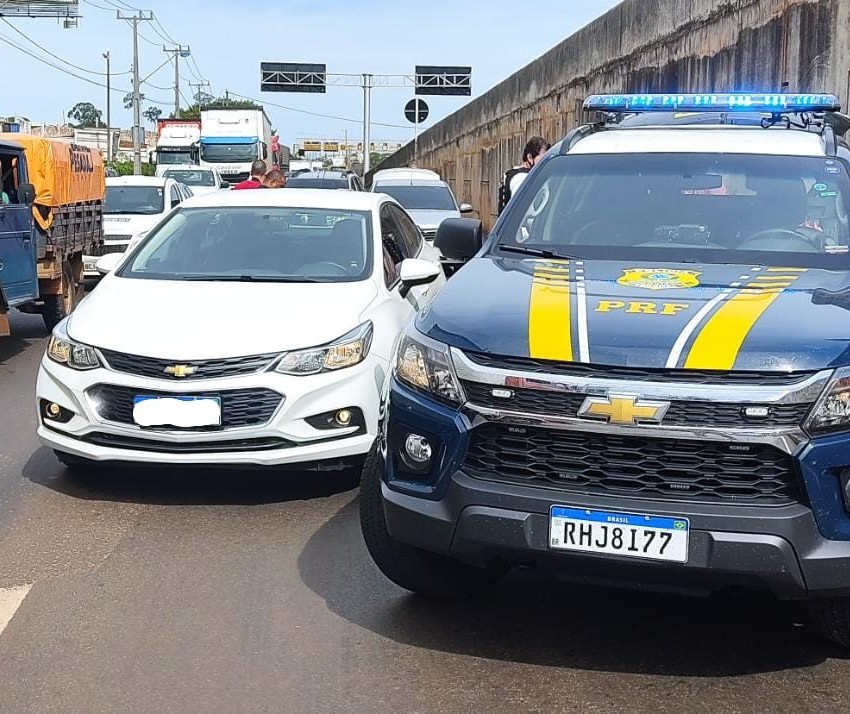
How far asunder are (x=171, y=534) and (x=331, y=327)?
4.25ft

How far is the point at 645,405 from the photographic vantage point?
3.64 m

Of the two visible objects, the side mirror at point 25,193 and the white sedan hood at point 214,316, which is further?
the side mirror at point 25,193

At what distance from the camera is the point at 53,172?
41.2 ft

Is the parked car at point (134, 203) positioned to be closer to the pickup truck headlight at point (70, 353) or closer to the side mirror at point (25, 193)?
the side mirror at point (25, 193)

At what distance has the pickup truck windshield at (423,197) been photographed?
828 inches

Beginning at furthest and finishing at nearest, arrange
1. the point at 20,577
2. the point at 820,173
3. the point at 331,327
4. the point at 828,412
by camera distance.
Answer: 1. the point at 331,327
2. the point at 820,173
3. the point at 20,577
4. the point at 828,412

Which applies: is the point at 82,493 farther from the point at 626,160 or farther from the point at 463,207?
the point at 463,207

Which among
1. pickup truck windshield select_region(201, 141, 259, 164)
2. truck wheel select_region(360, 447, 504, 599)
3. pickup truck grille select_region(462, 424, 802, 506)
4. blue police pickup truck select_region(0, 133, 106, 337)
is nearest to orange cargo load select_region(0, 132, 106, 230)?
blue police pickup truck select_region(0, 133, 106, 337)

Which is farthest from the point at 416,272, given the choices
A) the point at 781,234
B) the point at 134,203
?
the point at 134,203

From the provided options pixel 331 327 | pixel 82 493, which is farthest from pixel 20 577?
pixel 331 327

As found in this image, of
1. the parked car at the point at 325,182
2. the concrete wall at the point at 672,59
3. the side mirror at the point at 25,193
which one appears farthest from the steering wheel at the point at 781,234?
the parked car at the point at 325,182

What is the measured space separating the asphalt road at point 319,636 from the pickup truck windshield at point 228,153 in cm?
4151

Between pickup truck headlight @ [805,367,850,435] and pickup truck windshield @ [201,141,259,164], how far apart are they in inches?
1727

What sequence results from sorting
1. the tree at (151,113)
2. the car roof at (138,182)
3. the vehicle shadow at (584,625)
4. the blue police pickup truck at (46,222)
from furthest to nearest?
the tree at (151,113)
the car roof at (138,182)
the blue police pickup truck at (46,222)
the vehicle shadow at (584,625)
